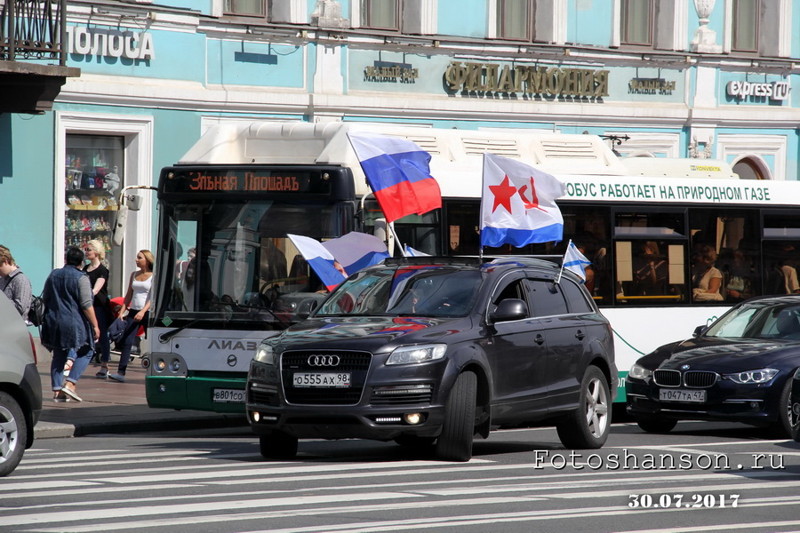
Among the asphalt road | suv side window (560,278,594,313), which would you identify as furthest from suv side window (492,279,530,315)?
the asphalt road

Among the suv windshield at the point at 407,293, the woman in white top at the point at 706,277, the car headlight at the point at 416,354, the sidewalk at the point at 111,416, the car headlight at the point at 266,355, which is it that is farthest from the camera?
the woman in white top at the point at 706,277

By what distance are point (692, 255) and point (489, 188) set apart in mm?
4144

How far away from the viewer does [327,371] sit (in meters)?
12.0

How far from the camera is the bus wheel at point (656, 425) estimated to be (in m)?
16.3

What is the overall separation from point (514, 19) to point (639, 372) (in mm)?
15913

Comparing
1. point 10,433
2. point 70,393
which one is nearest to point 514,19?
point 70,393

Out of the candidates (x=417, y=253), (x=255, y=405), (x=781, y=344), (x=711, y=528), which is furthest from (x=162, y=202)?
(x=711, y=528)

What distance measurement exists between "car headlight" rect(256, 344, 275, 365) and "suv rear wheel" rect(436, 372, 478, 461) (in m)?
1.47

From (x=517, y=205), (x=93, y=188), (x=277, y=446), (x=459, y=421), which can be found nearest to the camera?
(x=459, y=421)

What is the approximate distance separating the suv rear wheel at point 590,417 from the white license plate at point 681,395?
169 cm

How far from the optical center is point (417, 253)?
1571 centimetres

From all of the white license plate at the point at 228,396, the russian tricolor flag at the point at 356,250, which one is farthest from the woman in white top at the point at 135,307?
the russian tricolor flag at the point at 356,250

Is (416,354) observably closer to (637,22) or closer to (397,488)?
(397,488)

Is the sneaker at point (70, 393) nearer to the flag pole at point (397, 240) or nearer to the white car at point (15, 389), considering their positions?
the flag pole at point (397, 240)
